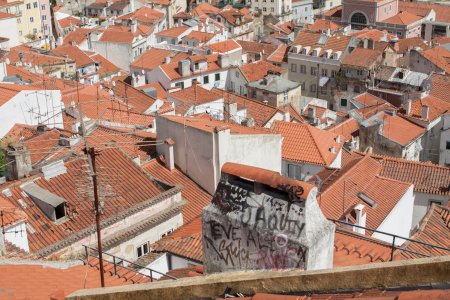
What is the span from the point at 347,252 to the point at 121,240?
7931 millimetres

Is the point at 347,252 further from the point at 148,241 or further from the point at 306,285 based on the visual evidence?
the point at 148,241

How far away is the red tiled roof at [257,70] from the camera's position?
50688mm

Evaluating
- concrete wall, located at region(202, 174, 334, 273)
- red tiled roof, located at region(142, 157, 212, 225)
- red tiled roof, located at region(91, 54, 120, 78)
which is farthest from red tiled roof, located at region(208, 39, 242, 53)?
concrete wall, located at region(202, 174, 334, 273)

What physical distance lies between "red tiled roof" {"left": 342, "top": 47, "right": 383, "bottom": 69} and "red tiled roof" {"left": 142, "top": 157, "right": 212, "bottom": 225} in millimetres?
33054

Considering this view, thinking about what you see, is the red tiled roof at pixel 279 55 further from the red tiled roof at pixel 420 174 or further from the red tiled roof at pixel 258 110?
the red tiled roof at pixel 420 174

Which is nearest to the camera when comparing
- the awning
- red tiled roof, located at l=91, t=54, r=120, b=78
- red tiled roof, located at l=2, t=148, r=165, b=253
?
red tiled roof, located at l=2, t=148, r=165, b=253

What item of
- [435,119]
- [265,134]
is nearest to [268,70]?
[435,119]

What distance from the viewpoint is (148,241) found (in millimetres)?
17422

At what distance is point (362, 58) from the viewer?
169 feet

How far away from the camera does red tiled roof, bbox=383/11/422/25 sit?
240ft

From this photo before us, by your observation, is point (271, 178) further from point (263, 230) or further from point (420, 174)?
point (420, 174)

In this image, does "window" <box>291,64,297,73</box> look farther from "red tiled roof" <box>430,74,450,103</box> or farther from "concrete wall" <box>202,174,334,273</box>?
"concrete wall" <box>202,174,334,273</box>

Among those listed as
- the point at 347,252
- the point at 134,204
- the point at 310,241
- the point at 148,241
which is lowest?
the point at 148,241

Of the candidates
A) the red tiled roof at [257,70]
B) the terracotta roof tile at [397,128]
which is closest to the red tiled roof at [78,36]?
the red tiled roof at [257,70]
